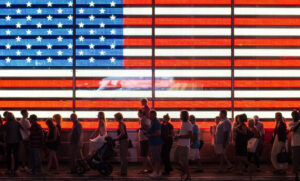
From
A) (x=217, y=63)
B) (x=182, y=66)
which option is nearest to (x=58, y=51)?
(x=182, y=66)

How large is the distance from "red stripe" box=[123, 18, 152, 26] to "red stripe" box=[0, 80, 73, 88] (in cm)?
307

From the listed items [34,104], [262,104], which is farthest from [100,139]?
[262,104]

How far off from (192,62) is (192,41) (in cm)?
79

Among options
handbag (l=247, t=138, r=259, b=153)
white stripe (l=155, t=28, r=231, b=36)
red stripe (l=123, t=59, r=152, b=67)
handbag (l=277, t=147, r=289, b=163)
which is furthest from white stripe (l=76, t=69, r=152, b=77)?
handbag (l=277, t=147, r=289, b=163)

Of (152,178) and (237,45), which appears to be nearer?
(152,178)

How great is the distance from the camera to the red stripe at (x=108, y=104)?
21.2 metres

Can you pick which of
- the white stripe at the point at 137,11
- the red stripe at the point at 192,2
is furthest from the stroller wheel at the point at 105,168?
the red stripe at the point at 192,2

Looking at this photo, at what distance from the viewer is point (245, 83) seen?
21.3 meters

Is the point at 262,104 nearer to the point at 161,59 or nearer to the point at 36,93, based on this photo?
the point at 161,59

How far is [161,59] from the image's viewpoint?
69.8ft

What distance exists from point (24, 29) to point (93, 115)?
424cm

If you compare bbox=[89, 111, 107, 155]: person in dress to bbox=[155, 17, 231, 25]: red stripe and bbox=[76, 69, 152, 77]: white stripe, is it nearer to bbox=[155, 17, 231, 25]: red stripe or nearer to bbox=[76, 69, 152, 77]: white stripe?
bbox=[76, 69, 152, 77]: white stripe

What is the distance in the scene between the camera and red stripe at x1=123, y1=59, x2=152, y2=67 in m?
21.2

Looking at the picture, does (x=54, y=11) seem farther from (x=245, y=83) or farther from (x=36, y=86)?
(x=245, y=83)
